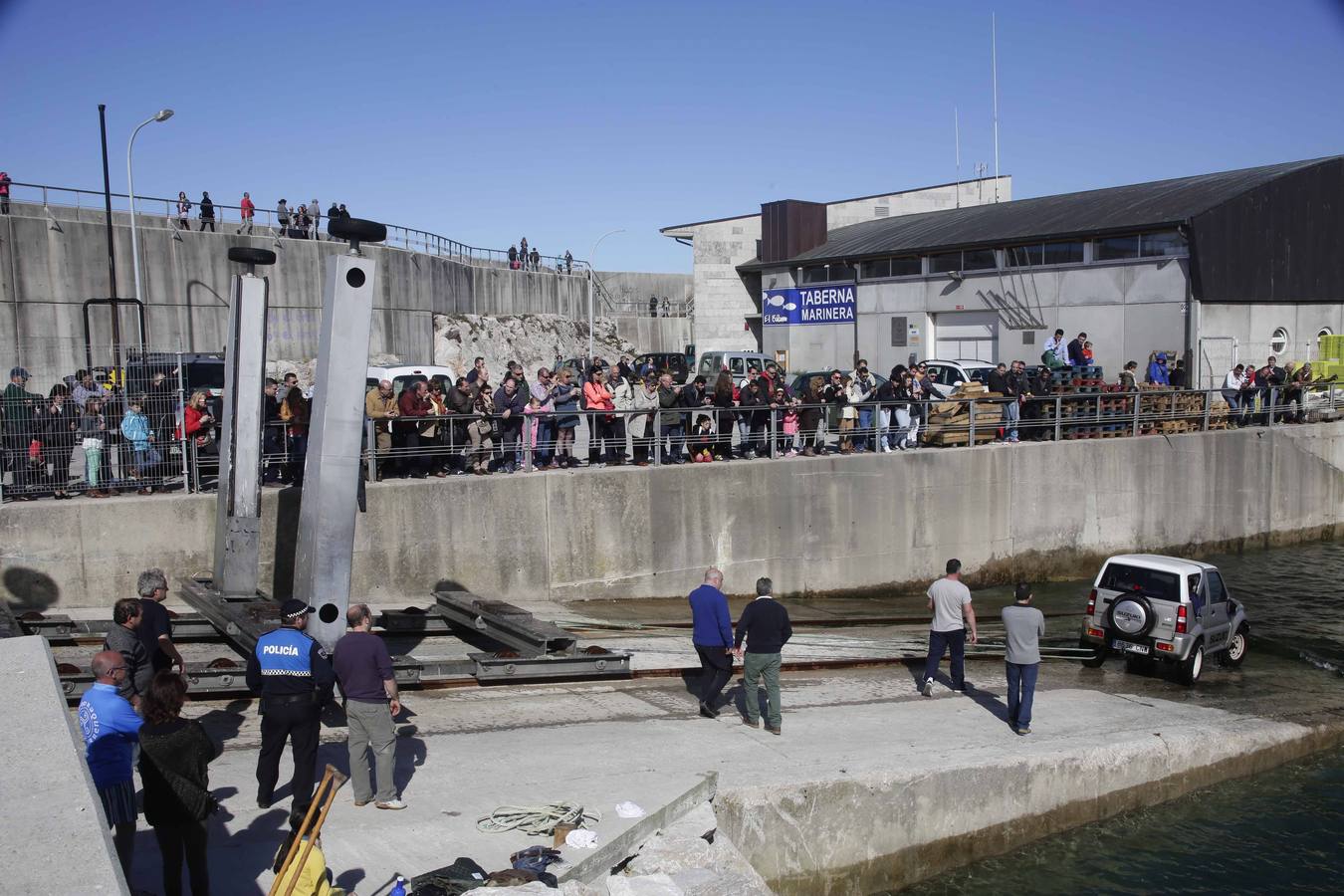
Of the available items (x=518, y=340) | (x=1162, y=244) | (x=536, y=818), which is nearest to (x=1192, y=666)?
(x=536, y=818)

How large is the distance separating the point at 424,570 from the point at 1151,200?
76.5 feet

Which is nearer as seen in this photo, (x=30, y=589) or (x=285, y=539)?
(x=30, y=589)

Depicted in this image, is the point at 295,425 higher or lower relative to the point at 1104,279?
lower

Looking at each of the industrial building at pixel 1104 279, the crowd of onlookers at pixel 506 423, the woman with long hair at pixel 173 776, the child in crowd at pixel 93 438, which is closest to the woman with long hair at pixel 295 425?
the crowd of onlookers at pixel 506 423

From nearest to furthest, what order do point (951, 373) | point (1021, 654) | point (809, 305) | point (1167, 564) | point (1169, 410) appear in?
1. point (1021, 654)
2. point (1167, 564)
3. point (1169, 410)
4. point (951, 373)
5. point (809, 305)

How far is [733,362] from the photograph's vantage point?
104 feet

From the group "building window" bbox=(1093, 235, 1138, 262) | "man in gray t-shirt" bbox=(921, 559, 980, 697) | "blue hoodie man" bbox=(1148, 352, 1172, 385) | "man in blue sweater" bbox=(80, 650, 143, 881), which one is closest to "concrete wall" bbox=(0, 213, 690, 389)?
"man in gray t-shirt" bbox=(921, 559, 980, 697)

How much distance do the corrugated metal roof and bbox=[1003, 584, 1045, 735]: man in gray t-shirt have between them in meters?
18.6

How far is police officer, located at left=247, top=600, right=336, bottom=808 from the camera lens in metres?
7.43

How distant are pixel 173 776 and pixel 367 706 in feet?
6.37

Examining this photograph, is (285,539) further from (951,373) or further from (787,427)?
(951,373)

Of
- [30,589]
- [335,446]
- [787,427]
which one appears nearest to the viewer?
→ [335,446]

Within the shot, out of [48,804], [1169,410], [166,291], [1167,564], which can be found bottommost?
[1167,564]

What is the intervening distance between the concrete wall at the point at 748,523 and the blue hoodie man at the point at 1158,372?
176 centimetres
